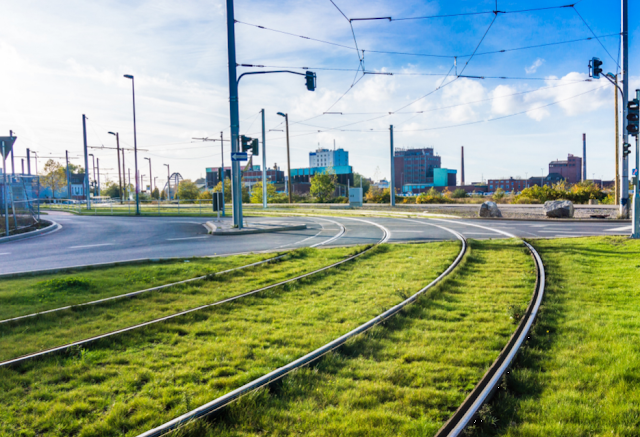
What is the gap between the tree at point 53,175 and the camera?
75.7 m

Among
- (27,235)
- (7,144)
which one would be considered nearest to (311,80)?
(7,144)

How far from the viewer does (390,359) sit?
4.47 metres

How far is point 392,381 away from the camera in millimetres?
3975

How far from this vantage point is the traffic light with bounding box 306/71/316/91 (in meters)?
18.8


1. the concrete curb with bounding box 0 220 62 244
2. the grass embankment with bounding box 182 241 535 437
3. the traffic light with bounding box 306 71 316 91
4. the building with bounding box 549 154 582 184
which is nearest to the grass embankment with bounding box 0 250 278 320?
the grass embankment with bounding box 182 241 535 437

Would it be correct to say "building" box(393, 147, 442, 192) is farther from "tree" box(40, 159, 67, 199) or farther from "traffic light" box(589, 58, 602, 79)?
"traffic light" box(589, 58, 602, 79)

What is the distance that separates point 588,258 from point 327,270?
21.0 ft

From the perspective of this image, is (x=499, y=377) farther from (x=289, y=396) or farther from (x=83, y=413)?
(x=83, y=413)

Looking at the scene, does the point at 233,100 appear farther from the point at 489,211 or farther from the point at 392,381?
the point at 489,211

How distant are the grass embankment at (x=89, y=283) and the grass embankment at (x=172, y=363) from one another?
7.31 feet

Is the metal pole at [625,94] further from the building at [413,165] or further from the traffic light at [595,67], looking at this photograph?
the building at [413,165]

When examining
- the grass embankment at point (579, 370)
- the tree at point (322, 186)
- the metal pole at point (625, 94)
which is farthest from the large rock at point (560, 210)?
the tree at point (322, 186)

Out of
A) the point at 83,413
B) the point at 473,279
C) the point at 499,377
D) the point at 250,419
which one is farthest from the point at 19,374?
the point at 473,279

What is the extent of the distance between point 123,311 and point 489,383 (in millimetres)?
5025
